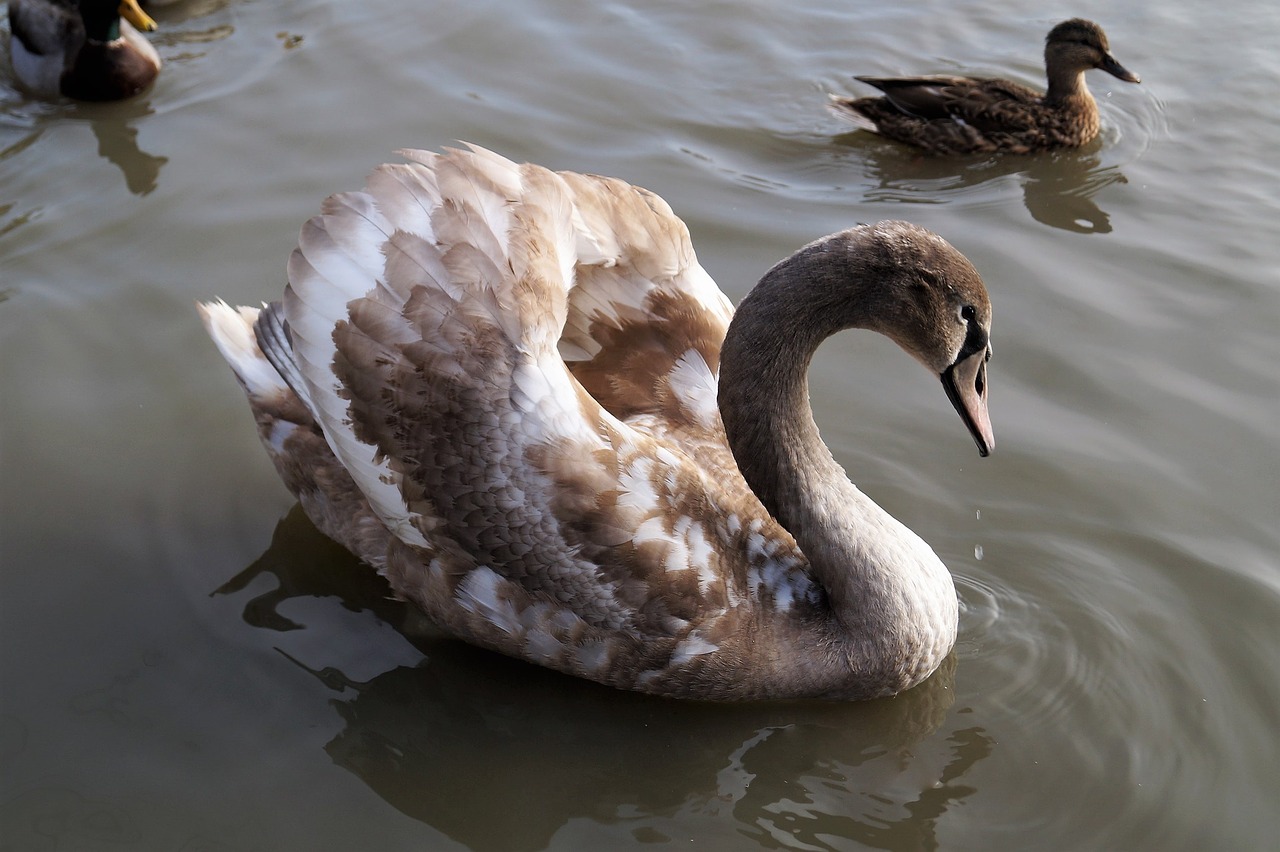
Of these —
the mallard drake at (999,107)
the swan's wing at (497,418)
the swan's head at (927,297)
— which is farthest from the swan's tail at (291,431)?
the mallard drake at (999,107)

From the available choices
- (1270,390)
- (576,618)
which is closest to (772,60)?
(1270,390)

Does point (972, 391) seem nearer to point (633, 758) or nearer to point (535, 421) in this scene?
point (535, 421)

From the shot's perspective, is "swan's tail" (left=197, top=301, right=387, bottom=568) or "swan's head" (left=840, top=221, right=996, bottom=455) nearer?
"swan's head" (left=840, top=221, right=996, bottom=455)

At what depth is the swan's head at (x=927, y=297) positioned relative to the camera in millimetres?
3959

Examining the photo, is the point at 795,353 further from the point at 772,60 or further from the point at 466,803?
the point at 772,60

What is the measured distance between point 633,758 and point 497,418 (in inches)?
46.0

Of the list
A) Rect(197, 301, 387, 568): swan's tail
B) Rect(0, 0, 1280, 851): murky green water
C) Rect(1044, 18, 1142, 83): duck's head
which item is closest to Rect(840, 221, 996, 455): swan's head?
Rect(0, 0, 1280, 851): murky green water

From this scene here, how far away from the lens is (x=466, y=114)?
7.80m

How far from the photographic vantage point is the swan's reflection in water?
4082 millimetres

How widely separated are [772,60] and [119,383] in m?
4.71

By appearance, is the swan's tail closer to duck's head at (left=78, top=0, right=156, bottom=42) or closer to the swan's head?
the swan's head

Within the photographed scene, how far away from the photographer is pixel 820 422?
5.69m

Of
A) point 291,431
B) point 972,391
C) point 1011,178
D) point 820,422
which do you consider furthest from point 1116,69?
point 291,431

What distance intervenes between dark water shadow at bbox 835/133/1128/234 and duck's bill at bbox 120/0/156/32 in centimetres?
449
